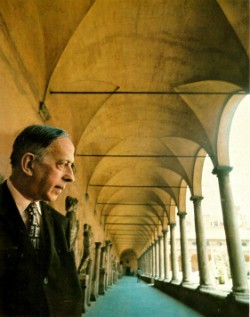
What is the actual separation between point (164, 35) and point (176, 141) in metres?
5.20

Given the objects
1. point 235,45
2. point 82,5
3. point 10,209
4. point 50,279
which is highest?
point 82,5

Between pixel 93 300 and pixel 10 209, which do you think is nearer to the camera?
pixel 10 209

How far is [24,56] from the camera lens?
16.1 ft

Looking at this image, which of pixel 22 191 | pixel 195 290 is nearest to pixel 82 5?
pixel 22 191

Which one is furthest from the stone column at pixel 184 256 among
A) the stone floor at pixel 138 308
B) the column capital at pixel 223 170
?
the column capital at pixel 223 170

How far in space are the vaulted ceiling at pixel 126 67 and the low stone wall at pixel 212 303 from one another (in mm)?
3684

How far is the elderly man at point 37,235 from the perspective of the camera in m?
1.03

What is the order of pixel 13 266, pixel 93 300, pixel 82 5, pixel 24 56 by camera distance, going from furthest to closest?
pixel 93 300
pixel 82 5
pixel 24 56
pixel 13 266

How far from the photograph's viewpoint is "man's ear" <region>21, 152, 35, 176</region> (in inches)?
46.9

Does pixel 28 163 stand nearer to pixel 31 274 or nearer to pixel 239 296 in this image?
pixel 31 274

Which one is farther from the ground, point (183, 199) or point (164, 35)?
point (164, 35)

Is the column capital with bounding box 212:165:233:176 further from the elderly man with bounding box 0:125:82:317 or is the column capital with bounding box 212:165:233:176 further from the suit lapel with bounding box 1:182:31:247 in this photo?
the suit lapel with bounding box 1:182:31:247

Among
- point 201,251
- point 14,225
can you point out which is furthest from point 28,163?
point 201,251

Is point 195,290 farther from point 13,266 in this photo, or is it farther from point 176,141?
point 13,266
